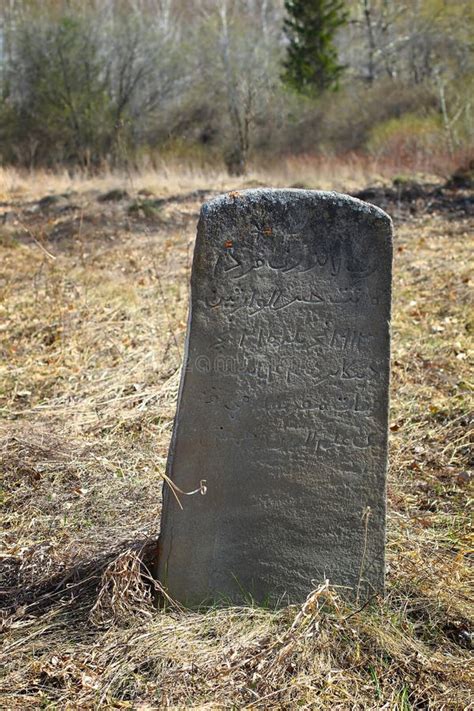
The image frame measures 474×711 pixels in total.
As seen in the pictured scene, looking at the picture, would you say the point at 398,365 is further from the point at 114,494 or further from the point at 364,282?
the point at 364,282

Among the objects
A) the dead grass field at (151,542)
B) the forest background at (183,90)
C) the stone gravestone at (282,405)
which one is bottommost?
the dead grass field at (151,542)

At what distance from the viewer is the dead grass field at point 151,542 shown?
2379 millimetres

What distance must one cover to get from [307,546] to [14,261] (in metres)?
6.97

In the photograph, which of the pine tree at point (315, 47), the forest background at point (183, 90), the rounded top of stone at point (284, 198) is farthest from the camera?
the pine tree at point (315, 47)

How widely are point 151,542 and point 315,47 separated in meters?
34.4

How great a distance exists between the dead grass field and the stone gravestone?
163mm

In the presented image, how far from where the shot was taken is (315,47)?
Answer: 3403cm

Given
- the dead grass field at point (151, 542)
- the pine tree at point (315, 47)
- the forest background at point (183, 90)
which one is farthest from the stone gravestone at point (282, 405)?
the pine tree at point (315, 47)

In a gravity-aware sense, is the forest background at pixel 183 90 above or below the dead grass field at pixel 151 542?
above

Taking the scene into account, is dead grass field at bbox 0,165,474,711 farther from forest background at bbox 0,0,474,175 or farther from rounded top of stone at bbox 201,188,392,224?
forest background at bbox 0,0,474,175

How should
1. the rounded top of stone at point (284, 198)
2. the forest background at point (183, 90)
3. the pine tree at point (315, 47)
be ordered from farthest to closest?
1. the pine tree at point (315, 47)
2. the forest background at point (183, 90)
3. the rounded top of stone at point (284, 198)

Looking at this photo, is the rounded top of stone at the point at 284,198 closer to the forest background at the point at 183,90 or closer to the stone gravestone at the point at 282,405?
the stone gravestone at the point at 282,405

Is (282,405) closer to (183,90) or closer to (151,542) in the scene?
(151,542)

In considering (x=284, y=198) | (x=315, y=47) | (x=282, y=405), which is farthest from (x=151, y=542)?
(x=315, y=47)
